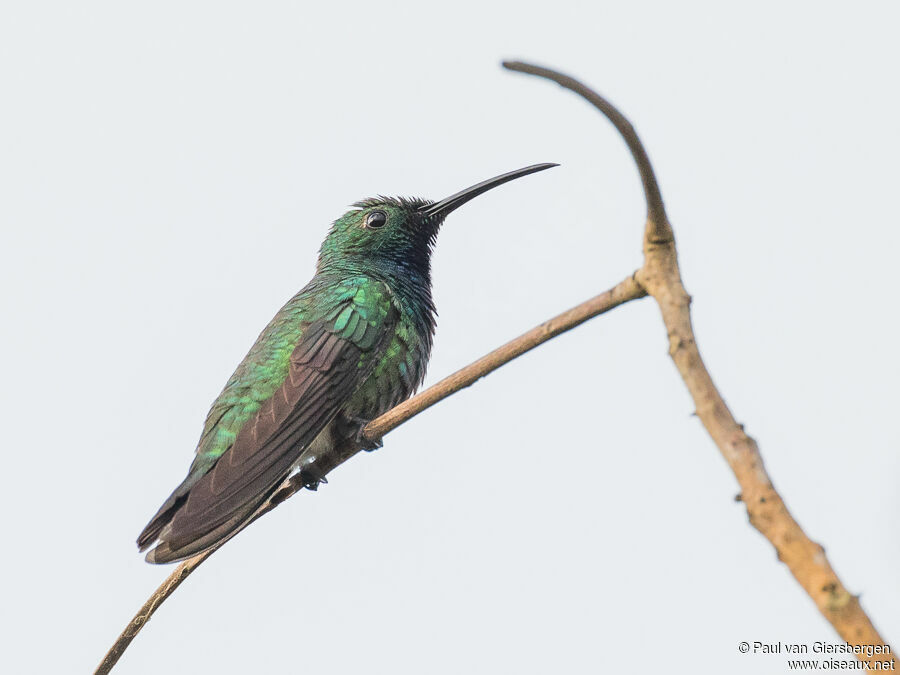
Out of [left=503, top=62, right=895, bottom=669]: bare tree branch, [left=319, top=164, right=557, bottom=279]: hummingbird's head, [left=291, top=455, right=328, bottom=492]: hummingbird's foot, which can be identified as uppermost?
[left=319, top=164, right=557, bottom=279]: hummingbird's head

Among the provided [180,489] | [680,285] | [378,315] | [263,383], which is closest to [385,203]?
[378,315]

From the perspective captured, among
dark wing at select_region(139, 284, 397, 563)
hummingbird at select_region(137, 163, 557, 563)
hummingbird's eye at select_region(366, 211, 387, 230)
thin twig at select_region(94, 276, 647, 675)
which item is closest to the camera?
thin twig at select_region(94, 276, 647, 675)

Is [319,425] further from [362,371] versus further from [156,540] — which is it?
[156,540]


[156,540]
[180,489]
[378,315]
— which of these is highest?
[378,315]

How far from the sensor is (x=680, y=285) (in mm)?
2510

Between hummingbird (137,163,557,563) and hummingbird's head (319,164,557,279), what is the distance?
18 millimetres

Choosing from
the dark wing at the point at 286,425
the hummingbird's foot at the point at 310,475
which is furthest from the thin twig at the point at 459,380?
the hummingbird's foot at the point at 310,475

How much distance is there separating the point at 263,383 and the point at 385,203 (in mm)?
2210

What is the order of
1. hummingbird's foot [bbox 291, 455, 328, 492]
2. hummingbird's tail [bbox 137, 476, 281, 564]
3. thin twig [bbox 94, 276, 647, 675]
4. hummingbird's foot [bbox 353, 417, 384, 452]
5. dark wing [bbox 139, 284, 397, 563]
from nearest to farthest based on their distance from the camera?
thin twig [bbox 94, 276, 647, 675], hummingbird's tail [bbox 137, 476, 281, 564], dark wing [bbox 139, 284, 397, 563], hummingbird's foot [bbox 353, 417, 384, 452], hummingbird's foot [bbox 291, 455, 328, 492]

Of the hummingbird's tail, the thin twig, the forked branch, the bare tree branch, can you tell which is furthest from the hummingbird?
the bare tree branch

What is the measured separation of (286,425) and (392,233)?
92.5 inches

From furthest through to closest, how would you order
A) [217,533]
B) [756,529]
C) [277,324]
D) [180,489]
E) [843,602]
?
1. [277,324]
2. [180,489]
3. [217,533]
4. [756,529]
5. [843,602]

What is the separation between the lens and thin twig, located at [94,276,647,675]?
8.80ft

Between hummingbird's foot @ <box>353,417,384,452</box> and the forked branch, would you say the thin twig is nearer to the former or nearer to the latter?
the forked branch
